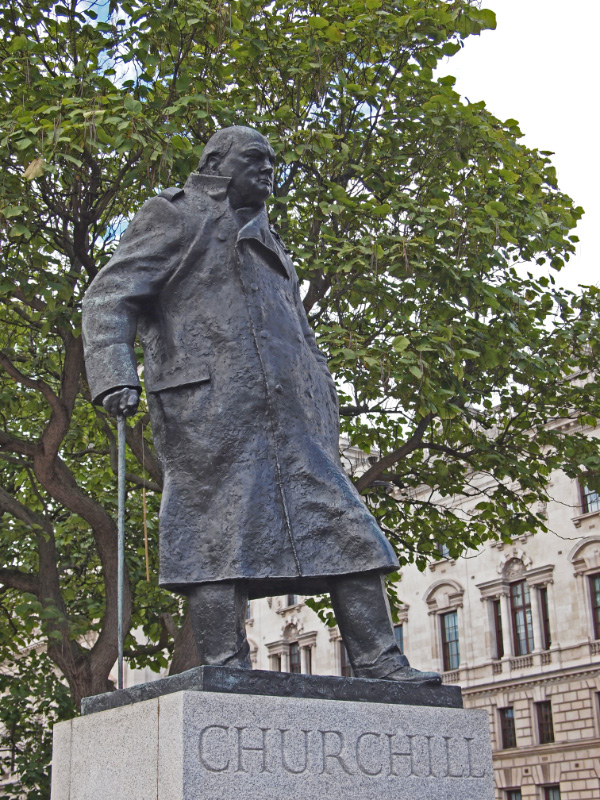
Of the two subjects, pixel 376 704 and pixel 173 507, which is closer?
pixel 376 704

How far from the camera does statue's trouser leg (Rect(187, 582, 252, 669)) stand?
13.4ft

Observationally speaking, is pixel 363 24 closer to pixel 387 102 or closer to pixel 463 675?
pixel 387 102

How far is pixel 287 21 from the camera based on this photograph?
41.6 ft

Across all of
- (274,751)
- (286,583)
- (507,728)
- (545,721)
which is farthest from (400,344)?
(507,728)

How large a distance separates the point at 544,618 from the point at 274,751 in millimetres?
33239

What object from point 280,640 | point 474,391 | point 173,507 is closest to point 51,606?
point 474,391

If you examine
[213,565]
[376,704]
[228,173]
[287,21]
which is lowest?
[376,704]

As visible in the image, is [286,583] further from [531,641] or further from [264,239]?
[531,641]

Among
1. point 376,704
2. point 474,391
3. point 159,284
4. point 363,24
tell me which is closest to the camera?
point 376,704

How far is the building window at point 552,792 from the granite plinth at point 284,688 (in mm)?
32006

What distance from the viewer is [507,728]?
118ft

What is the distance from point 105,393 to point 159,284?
516 millimetres

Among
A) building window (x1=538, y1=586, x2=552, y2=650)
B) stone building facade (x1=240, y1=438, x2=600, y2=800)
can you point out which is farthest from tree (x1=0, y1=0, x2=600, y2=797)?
building window (x1=538, y1=586, x2=552, y2=650)

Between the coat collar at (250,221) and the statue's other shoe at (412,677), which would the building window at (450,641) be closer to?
the coat collar at (250,221)
